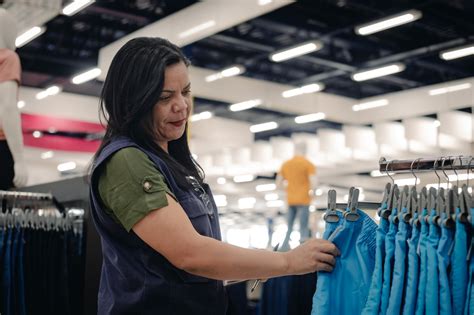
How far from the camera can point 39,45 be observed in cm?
1291

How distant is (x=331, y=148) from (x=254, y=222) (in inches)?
667

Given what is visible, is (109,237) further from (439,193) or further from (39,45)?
(39,45)

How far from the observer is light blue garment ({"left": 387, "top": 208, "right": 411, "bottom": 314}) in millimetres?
1436

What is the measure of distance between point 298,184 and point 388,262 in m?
7.14

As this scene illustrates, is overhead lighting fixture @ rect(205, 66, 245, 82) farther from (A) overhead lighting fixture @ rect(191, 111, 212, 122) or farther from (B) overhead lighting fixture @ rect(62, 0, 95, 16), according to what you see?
(B) overhead lighting fixture @ rect(62, 0, 95, 16)

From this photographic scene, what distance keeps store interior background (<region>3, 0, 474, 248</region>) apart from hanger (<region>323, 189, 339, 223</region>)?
6.06m

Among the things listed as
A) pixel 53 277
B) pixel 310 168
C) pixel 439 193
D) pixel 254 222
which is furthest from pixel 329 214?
pixel 254 222

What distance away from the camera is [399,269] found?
1453 millimetres

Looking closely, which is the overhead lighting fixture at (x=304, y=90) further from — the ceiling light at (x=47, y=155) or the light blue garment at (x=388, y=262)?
the light blue garment at (x=388, y=262)

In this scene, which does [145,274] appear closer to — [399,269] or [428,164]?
[399,269]

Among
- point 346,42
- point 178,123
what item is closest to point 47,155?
point 346,42

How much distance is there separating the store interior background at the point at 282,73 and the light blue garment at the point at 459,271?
6275mm

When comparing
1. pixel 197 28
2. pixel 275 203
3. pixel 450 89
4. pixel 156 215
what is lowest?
pixel 156 215

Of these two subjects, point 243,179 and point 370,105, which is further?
point 243,179
